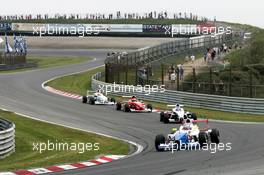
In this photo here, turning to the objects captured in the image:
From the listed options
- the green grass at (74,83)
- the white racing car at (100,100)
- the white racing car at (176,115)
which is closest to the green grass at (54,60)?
the green grass at (74,83)

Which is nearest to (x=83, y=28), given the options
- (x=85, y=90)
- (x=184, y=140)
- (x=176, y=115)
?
(x=85, y=90)

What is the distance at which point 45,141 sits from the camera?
73.8 ft

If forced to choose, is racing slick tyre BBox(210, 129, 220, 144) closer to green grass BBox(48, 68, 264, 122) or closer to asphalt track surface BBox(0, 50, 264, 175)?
asphalt track surface BBox(0, 50, 264, 175)

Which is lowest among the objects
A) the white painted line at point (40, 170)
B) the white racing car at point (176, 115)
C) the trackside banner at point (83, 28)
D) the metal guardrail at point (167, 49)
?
the trackside banner at point (83, 28)

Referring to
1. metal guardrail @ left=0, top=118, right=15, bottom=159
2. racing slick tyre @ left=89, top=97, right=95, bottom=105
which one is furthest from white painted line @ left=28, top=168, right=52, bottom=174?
racing slick tyre @ left=89, top=97, right=95, bottom=105

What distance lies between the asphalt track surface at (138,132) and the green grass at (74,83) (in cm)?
171

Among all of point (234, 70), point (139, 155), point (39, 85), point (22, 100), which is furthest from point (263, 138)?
point (39, 85)

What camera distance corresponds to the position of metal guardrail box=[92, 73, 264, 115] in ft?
106

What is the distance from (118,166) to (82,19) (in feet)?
337

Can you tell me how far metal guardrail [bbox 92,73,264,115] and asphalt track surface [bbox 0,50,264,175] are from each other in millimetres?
4387

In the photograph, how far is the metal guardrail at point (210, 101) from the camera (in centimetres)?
3228

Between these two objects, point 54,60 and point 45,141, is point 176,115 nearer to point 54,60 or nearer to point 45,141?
point 45,141

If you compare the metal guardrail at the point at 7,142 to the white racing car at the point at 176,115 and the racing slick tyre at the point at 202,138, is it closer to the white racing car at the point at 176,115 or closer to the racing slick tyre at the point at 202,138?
the racing slick tyre at the point at 202,138

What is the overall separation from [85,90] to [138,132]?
19984 millimetres
